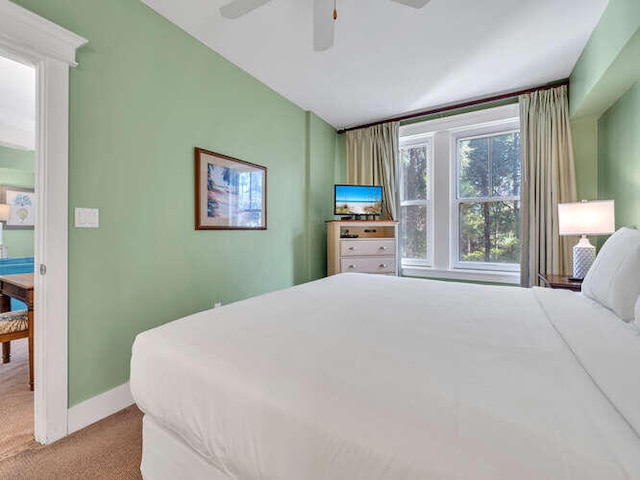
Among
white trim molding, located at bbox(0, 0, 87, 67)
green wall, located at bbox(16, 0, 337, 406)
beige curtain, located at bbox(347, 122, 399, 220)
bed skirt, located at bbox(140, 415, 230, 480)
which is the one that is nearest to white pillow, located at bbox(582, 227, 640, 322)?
bed skirt, located at bbox(140, 415, 230, 480)

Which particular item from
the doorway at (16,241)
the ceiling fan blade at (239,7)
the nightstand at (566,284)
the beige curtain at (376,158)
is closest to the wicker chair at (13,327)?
the doorway at (16,241)

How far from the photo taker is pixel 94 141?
1.74 meters

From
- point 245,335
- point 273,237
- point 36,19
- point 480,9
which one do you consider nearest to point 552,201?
point 480,9

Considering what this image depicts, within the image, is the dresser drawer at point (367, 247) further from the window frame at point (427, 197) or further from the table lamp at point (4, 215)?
the table lamp at point (4, 215)

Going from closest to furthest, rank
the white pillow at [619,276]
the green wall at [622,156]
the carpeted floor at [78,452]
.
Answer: the white pillow at [619,276] → the carpeted floor at [78,452] → the green wall at [622,156]

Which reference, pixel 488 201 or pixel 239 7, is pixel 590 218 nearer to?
pixel 488 201

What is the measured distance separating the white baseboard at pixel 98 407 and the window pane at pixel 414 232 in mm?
3215

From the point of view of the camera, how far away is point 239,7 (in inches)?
70.6

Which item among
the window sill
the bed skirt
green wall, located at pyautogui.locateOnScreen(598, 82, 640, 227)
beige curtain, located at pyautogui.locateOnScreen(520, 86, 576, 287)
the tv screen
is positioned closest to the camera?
the bed skirt

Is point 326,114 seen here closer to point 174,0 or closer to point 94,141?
point 174,0

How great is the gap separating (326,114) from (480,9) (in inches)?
82.7

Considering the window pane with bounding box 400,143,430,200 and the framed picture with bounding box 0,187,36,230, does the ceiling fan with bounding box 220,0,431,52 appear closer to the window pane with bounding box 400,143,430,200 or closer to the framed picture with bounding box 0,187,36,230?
the window pane with bounding box 400,143,430,200

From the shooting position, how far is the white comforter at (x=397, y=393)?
0.57 m

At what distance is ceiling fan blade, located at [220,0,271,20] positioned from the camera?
1.75 m
